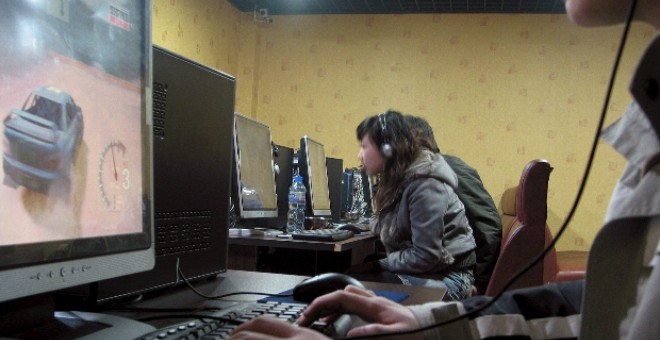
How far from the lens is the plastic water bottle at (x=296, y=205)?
9.90 ft

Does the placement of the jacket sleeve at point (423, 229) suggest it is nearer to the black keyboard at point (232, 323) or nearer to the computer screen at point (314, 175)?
the computer screen at point (314, 175)

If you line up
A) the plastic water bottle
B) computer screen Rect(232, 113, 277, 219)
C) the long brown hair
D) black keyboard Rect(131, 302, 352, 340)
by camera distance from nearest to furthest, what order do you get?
1. black keyboard Rect(131, 302, 352, 340)
2. computer screen Rect(232, 113, 277, 219)
3. the long brown hair
4. the plastic water bottle

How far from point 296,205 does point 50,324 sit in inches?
89.7

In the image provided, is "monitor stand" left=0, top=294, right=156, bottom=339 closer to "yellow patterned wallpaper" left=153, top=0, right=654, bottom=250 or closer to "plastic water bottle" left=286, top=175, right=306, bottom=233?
"plastic water bottle" left=286, top=175, right=306, bottom=233

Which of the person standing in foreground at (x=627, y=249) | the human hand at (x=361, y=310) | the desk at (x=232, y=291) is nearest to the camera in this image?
the person standing in foreground at (x=627, y=249)

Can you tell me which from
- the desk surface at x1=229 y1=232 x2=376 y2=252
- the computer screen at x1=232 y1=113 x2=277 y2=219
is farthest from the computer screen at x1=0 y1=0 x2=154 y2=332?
the desk surface at x1=229 y1=232 x2=376 y2=252

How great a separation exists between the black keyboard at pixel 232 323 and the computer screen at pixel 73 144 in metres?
0.12

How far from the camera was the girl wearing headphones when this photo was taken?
234 centimetres

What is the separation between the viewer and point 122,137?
2.63ft

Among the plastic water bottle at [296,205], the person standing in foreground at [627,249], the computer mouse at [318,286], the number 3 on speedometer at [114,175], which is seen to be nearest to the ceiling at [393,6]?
the plastic water bottle at [296,205]

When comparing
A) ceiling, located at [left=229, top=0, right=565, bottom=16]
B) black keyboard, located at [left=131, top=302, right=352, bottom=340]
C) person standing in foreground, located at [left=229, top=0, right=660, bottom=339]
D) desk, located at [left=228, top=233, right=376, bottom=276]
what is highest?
ceiling, located at [left=229, top=0, right=565, bottom=16]

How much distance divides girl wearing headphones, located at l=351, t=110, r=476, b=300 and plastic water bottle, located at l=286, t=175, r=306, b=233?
521 mm

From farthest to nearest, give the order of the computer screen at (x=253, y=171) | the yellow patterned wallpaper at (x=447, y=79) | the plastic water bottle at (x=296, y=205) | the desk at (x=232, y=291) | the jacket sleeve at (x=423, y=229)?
the yellow patterned wallpaper at (x=447, y=79) → the plastic water bottle at (x=296, y=205) → the jacket sleeve at (x=423, y=229) → the computer screen at (x=253, y=171) → the desk at (x=232, y=291)

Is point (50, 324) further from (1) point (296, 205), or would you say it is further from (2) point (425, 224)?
(1) point (296, 205)
